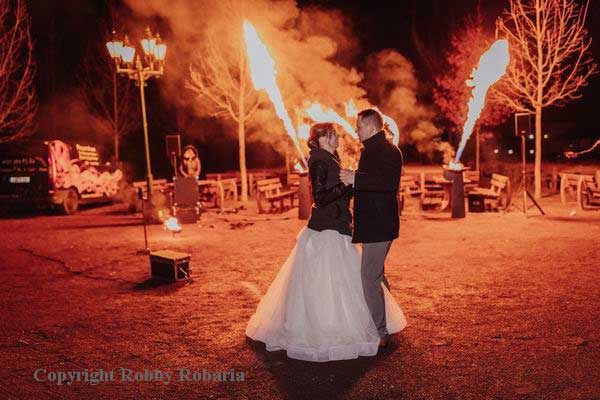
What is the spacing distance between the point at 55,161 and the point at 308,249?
48.4 ft

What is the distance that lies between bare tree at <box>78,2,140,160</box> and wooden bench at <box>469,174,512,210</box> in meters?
17.8

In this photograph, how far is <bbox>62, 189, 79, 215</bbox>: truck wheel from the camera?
1750 centimetres

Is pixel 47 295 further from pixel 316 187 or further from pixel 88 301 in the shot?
pixel 316 187

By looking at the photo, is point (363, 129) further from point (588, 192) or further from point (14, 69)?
point (14, 69)

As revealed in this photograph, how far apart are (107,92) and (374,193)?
25.9 meters

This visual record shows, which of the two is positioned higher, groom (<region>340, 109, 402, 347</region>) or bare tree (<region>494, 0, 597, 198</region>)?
bare tree (<region>494, 0, 597, 198</region>)

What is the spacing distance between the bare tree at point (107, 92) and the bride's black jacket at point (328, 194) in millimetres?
22906

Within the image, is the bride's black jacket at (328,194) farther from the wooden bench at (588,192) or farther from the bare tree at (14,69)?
the bare tree at (14,69)

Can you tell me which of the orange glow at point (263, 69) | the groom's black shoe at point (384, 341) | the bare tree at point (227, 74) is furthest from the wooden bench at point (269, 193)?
the groom's black shoe at point (384, 341)

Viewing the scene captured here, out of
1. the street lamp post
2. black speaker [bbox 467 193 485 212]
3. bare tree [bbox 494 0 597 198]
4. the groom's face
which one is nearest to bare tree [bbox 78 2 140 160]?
the street lamp post

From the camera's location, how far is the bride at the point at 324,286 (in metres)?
4.76

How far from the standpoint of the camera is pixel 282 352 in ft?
16.4

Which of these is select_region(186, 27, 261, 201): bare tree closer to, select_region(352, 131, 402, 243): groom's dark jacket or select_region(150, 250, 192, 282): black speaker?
select_region(150, 250, 192, 282): black speaker

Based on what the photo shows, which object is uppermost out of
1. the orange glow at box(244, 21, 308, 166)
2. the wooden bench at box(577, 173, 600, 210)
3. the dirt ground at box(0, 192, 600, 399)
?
the orange glow at box(244, 21, 308, 166)
